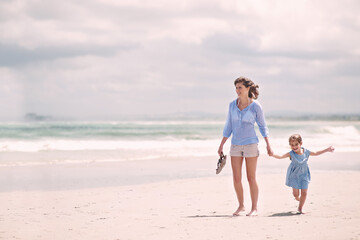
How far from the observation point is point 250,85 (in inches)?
221

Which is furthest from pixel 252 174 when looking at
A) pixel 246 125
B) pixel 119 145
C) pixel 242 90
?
pixel 119 145

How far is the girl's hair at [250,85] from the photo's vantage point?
5.61 m

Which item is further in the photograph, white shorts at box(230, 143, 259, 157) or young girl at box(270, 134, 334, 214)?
young girl at box(270, 134, 334, 214)

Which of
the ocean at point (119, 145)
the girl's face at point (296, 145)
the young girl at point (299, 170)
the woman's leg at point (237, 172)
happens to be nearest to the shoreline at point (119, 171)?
the ocean at point (119, 145)

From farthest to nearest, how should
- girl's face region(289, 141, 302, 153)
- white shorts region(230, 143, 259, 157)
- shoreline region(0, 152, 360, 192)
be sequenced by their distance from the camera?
shoreline region(0, 152, 360, 192), girl's face region(289, 141, 302, 153), white shorts region(230, 143, 259, 157)

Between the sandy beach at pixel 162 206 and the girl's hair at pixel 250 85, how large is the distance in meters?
1.60

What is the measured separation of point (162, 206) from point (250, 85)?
2.44 meters

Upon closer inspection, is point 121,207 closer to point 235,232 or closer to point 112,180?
point 235,232

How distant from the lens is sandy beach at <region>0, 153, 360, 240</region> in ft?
15.7

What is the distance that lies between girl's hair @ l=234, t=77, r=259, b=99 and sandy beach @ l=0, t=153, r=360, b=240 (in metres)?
1.60

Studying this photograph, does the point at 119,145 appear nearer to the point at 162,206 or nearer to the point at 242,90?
the point at 162,206

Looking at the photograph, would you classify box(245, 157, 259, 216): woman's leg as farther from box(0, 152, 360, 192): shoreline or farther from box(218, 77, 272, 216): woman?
box(0, 152, 360, 192): shoreline

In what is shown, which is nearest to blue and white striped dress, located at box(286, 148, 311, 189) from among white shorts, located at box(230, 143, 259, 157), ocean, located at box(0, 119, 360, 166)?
white shorts, located at box(230, 143, 259, 157)

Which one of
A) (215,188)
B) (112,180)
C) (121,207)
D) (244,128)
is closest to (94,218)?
(121,207)
